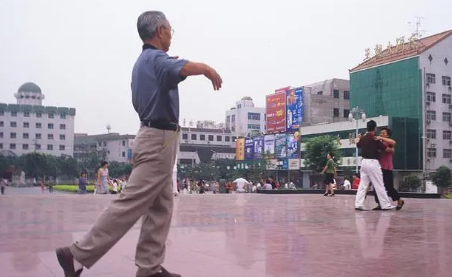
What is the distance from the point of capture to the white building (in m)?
102

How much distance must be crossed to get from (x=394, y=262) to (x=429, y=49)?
190ft

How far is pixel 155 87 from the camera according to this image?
291 cm

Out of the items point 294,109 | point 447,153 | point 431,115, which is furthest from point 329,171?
point 294,109

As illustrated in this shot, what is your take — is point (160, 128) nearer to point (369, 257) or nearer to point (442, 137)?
point (369, 257)

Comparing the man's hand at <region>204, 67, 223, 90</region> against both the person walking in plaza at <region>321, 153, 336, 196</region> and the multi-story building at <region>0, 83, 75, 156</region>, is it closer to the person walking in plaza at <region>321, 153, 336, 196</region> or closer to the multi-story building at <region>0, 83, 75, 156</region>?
the person walking in plaza at <region>321, 153, 336, 196</region>

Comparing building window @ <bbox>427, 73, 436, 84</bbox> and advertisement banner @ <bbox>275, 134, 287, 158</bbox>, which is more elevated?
building window @ <bbox>427, 73, 436, 84</bbox>

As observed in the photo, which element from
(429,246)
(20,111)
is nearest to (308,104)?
(20,111)

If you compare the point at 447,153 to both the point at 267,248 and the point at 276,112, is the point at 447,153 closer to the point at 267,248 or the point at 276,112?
the point at 276,112

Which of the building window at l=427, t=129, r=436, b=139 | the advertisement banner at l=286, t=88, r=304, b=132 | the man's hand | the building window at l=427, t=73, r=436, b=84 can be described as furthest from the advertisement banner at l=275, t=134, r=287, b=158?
the man's hand

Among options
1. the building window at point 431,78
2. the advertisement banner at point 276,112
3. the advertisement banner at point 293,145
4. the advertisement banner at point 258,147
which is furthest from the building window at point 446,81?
the advertisement banner at point 258,147

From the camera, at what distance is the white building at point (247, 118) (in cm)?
10231

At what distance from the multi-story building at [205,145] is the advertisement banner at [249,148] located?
1621 centimetres

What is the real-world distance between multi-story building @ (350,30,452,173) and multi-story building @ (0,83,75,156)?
6007 centimetres

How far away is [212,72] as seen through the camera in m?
2.67
